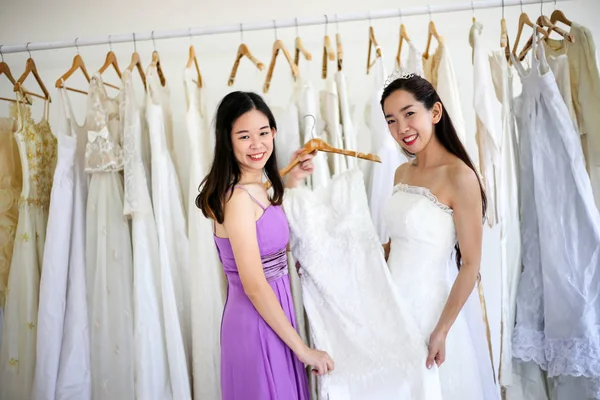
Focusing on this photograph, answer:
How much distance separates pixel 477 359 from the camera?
1.51 m

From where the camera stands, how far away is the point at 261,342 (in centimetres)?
132

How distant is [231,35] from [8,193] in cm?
127

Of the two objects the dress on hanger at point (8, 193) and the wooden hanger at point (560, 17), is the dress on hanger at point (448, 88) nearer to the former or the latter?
the wooden hanger at point (560, 17)

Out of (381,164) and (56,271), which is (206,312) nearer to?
(56,271)

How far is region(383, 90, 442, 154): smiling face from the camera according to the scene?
4.74 ft

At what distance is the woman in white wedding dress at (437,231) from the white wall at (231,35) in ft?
3.24

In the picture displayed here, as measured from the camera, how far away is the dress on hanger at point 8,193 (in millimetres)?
2029

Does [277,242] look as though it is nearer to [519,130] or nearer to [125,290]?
[125,290]

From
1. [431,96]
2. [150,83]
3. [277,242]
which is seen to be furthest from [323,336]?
[150,83]

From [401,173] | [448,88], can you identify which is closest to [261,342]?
[401,173]

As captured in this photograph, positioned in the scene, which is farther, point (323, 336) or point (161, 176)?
point (161, 176)

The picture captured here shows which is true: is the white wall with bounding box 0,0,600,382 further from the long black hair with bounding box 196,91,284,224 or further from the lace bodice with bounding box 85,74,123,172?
the long black hair with bounding box 196,91,284,224

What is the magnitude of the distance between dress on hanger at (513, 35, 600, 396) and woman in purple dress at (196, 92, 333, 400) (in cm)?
90

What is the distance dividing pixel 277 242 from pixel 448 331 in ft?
1.82
